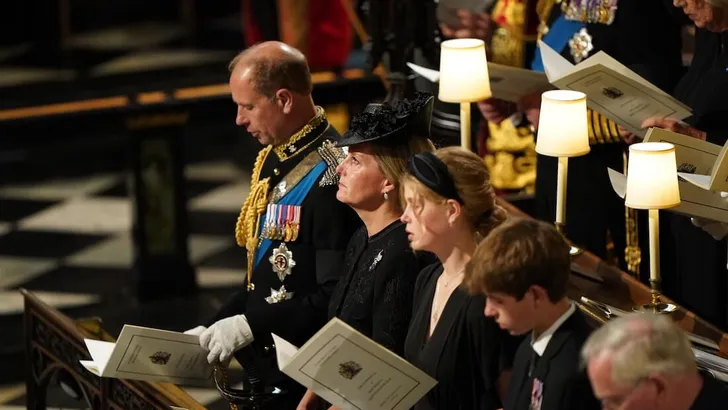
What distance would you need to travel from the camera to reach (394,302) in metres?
4.27

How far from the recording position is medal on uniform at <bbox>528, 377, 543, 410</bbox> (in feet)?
11.7

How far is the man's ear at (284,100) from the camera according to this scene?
4.81 metres

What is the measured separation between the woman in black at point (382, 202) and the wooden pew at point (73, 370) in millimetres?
841

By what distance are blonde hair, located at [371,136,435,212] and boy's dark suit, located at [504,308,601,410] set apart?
2.72 ft

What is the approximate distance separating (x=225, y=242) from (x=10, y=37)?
4.57 metres

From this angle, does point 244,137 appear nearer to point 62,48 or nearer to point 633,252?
point 62,48

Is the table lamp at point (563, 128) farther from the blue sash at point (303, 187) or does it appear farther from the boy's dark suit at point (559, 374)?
the boy's dark suit at point (559, 374)

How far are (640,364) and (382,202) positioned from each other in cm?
136

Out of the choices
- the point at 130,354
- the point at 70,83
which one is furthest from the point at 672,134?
the point at 70,83

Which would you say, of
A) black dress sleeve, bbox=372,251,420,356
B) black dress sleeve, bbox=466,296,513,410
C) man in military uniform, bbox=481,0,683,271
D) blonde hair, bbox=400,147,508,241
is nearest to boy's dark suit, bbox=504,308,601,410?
black dress sleeve, bbox=466,296,513,410

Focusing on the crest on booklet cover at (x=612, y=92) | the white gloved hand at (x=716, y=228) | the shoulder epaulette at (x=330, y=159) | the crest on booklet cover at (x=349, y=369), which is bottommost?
the crest on booklet cover at (x=349, y=369)

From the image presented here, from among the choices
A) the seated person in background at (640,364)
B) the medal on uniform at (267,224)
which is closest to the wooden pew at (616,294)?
the medal on uniform at (267,224)

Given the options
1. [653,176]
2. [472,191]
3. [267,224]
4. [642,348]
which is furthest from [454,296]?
[267,224]

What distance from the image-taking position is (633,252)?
5680mm
